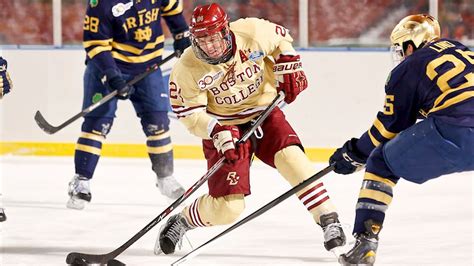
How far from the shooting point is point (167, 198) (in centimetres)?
582

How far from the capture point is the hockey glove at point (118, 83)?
5551 mm

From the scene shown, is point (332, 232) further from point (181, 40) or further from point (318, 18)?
point (318, 18)

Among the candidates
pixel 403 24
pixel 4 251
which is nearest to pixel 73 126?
pixel 4 251

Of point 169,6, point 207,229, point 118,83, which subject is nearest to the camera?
point 207,229

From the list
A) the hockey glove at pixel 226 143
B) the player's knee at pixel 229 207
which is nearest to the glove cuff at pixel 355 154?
the hockey glove at pixel 226 143

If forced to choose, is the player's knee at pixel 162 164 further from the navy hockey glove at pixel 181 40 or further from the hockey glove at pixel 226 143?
the hockey glove at pixel 226 143

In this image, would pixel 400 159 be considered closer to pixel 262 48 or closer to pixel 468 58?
pixel 468 58

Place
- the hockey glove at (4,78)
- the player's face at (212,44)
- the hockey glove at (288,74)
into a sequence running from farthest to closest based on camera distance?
the hockey glove at (4,78) < the hockey glove at (288,74) < the player's face at (212,44)

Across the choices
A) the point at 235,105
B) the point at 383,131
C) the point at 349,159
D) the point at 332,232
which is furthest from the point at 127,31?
the point at 383,131

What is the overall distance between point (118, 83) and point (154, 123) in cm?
31

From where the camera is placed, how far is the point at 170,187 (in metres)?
5.76

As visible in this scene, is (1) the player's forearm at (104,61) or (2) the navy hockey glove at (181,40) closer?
(1) the player's forearm at (104,61)

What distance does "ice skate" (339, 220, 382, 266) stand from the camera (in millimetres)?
3758

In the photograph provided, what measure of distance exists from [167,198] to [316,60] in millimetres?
1520
